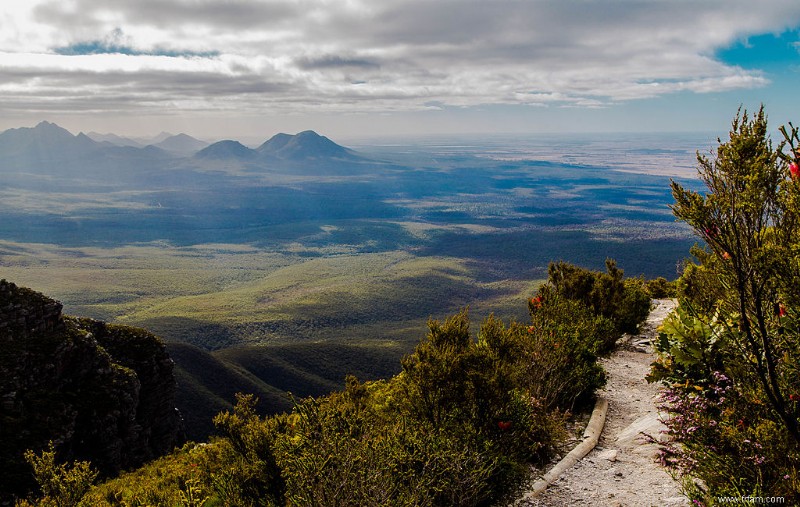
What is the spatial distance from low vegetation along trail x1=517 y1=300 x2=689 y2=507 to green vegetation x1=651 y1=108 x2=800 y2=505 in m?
0.94

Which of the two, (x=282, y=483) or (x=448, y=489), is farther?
(x=282, y=483)

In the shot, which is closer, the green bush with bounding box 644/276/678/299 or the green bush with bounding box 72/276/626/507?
the green bush with bounding box 72/276/626/507

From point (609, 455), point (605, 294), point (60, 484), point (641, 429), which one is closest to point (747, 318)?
point (609, 455)

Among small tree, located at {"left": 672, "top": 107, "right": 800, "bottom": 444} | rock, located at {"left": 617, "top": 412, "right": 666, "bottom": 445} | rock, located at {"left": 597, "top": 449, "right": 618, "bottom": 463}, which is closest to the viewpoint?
small tree, located at {"left": 672, "top": 107, "right": 800, "bottom": 444}

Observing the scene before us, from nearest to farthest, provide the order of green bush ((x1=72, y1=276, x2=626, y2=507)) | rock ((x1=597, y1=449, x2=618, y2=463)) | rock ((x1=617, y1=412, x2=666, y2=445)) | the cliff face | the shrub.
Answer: the shrub
green bush ((x1=72, y1=276, x2=626, y2=507))
rock ((x1=597, y1=449, x2=618, y2=463))
rock ((x1=617, y1=412, x2=666, y2=445))
the cliff face

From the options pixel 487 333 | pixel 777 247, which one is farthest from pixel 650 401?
pixel 777 247

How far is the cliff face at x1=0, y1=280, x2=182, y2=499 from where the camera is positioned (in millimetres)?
23828

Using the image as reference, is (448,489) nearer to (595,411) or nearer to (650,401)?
(595,411)

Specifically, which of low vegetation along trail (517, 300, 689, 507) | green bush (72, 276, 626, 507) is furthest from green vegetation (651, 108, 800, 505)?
green bush (72, 276, 626, 507)

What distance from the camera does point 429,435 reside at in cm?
806

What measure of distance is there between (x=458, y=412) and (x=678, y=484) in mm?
3802

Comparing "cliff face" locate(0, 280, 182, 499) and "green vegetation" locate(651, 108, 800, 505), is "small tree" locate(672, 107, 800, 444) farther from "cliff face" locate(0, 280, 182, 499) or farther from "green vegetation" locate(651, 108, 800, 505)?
"cliff face" locate(0, 280, 182, 499)

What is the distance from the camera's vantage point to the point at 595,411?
491 inches

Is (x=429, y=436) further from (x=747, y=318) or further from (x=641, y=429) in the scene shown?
(x=641, y=429)
